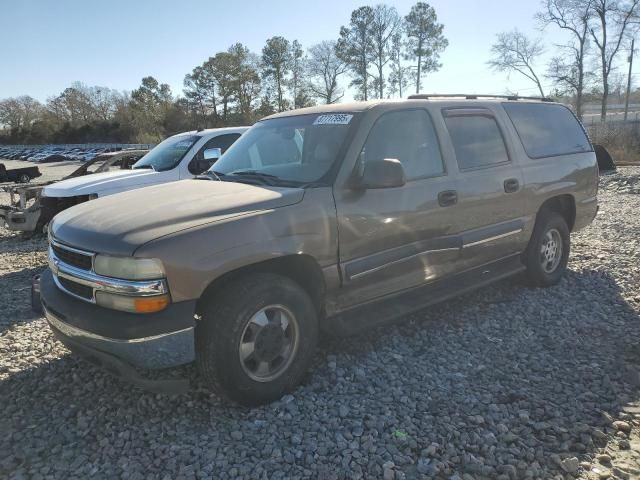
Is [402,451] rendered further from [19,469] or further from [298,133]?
[298,133]

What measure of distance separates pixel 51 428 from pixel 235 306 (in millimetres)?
1388

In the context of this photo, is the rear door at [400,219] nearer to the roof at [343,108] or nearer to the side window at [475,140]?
the roof at [343,108]

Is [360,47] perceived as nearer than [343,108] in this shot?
No

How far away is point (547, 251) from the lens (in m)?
5.30

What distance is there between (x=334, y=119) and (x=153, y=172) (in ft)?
15.0

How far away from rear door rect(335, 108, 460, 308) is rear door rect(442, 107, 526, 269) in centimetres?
21

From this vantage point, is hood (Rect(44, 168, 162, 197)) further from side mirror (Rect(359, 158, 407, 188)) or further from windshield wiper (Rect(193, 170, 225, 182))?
side mirror (Rect(359, 158, 407, 188))

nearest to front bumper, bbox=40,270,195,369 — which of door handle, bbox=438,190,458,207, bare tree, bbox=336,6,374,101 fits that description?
door handle, bbox=438,190,458,207

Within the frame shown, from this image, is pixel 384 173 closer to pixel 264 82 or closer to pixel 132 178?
pixel 132 178

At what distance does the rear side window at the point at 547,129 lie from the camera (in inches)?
195

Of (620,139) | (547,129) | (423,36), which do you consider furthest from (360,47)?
(547,129)

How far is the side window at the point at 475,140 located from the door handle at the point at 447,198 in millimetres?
293

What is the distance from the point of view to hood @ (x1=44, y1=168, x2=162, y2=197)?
23.3 feet

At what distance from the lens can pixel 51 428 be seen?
3.03m
